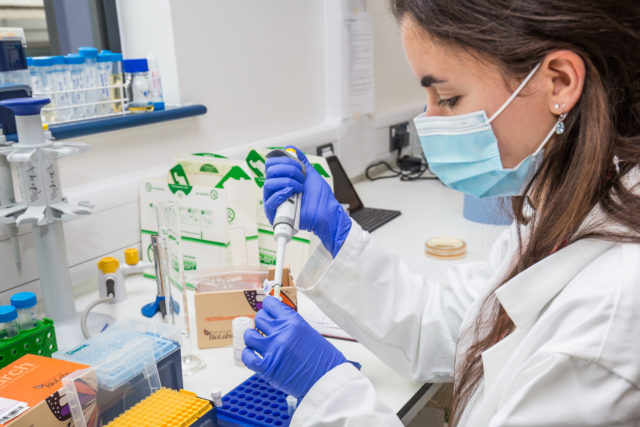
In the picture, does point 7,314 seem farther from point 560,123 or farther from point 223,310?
point 560,123

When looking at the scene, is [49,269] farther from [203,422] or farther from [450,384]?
[450,384]

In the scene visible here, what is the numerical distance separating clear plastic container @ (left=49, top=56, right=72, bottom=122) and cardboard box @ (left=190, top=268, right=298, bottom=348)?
671 mm

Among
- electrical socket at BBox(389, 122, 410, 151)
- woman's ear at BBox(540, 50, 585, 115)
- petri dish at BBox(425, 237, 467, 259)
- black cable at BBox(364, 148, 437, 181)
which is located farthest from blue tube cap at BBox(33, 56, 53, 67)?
electrical socket at BBox(389, 122, 410, 151)

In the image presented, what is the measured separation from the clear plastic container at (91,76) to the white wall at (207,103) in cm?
10

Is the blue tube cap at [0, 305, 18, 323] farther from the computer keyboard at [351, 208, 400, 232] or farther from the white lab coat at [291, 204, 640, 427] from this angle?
the computer keyboard at [351, 208, 400, 232]

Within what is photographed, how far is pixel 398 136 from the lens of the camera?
103 inches

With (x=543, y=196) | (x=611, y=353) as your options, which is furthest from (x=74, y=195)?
(x=611, y=353)

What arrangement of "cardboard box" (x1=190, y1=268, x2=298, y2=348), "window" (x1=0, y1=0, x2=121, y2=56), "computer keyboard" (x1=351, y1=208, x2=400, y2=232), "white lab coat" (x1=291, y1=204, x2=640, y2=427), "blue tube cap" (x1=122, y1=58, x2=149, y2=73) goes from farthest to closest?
"computer keyboard" (x1=351, y1=208, x2=400, y2=232), "window" (x1=0, y1=0, x2=121, y2=56), "blue tube cap" (x1=122, y1=58, x2=149, y2=73), "cardboard box" (x1=190, y1=268, x2=298, y2=348), "white lab coat" (x1=291, y1=204, x2=640, y2=427)

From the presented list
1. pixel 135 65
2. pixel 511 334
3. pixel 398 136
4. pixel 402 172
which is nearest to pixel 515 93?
pixel 511 334

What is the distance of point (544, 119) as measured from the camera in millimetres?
796

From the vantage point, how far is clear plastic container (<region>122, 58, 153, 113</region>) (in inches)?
61.5

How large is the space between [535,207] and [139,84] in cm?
115

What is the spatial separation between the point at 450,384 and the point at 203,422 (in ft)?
1.65

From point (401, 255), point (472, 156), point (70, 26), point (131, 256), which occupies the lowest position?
point (401, 255)
